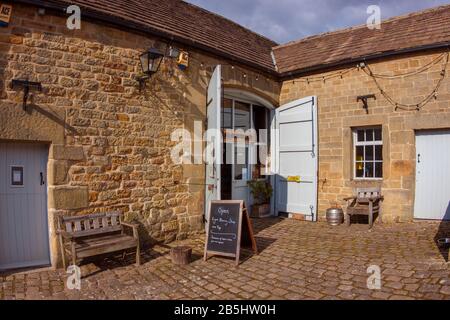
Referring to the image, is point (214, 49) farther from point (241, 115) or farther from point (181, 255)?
point (181, 255)

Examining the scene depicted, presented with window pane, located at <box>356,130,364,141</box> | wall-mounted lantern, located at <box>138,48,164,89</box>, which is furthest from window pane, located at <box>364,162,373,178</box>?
wall-mounted lantern, located at <box>138,48,164,89</box>

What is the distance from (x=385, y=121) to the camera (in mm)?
7598

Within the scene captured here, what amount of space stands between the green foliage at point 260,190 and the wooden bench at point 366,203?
2008 mm

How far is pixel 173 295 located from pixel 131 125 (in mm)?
3032

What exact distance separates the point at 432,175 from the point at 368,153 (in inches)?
55.3

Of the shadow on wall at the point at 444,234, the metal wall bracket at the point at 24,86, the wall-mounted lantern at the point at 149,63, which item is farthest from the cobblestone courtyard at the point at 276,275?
the wall-mounted lantern at the point at 149,63

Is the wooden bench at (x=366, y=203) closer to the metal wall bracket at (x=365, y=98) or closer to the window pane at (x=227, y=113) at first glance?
the metal wall bracket at (x=365, y=98)

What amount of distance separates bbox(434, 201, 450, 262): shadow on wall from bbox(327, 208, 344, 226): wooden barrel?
1939 mm

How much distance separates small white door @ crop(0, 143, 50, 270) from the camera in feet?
15.5

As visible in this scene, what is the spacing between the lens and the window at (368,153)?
786 centimetres

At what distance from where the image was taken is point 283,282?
4223 millimetres

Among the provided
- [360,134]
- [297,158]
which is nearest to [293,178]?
[297,158]

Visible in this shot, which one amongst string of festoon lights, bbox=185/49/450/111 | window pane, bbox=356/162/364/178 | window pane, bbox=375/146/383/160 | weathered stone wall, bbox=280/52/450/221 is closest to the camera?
string of festoon lights, bbox=185/49/450/111

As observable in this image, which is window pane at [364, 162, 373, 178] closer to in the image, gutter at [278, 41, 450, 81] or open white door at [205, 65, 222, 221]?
gutter at [278, 41, 450, 81]
